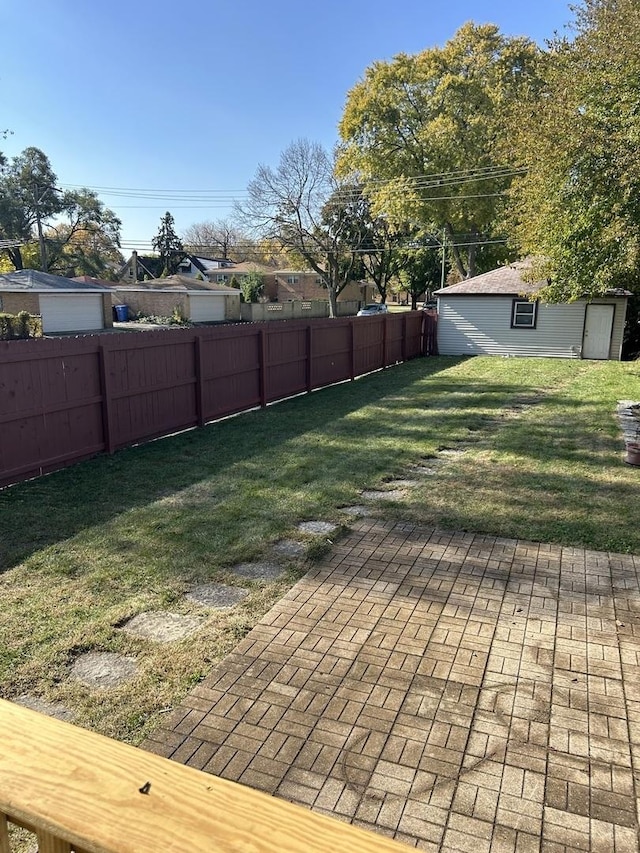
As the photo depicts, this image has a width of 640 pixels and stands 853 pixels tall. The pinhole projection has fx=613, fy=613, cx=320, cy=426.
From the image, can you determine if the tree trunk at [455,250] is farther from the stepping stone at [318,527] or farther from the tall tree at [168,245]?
the tall tree at [168,245]

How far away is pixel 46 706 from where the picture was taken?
290 centimetres

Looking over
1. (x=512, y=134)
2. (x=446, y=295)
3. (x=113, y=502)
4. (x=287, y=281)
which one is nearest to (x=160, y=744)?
(x=113, y=502)

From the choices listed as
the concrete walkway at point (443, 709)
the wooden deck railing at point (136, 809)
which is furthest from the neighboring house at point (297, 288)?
the wooden deck railing at point (136, 809)

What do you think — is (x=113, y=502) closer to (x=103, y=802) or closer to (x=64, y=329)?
(x=103, y=802)

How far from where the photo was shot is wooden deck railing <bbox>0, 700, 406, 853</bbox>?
0.92 meters

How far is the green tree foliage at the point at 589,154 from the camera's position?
1177cm

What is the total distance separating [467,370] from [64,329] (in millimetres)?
25386

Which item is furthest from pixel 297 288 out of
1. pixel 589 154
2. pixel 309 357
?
pixel 589 154

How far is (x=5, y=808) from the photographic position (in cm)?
98

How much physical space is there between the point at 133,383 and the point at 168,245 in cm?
6435

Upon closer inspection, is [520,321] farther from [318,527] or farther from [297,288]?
[297,288]

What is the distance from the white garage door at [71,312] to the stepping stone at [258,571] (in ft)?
102

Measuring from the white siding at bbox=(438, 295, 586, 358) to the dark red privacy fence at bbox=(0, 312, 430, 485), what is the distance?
30.2ft

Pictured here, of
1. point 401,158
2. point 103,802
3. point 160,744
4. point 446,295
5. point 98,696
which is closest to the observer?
point 103,802
